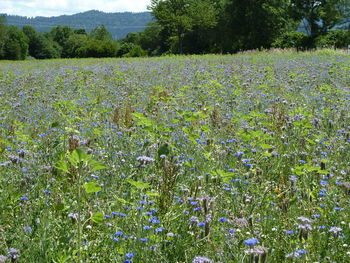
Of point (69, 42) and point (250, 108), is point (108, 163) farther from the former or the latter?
point (69, 42)

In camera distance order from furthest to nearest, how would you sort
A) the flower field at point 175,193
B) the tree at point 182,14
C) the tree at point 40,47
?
the tree at point 40,47 → the tree at point 182,14 → the flower field at point 175,193

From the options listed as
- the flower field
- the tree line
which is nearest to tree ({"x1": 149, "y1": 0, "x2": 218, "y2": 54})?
the tree line

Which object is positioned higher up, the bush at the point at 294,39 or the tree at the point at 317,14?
the tree at the point at 317,14

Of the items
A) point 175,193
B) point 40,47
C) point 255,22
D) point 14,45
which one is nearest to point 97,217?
point 175,193

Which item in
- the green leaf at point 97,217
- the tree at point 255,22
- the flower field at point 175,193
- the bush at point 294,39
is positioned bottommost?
the flower field at point 175,193

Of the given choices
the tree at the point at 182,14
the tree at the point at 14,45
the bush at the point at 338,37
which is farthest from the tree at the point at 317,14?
the tree at the point at 14,45

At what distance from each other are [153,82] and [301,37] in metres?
44.3

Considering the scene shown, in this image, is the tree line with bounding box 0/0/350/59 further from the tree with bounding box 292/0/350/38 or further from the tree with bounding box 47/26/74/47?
the tree with bounding box 47/26/74/47

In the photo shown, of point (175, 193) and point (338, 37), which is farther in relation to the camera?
point (338, 37)

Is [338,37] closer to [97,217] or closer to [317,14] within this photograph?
[317,14]

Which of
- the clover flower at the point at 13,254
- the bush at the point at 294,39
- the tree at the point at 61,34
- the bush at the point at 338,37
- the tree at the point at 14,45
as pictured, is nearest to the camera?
the clover flower at the point at 13,254

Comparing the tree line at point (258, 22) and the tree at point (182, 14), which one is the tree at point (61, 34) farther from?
the tree at point (182, 14)

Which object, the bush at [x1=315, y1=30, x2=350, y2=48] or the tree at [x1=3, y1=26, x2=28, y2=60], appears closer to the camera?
the bush at [x1=315, y1=30, x2=350, y2=48]

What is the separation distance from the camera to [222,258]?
2602 millimetres
